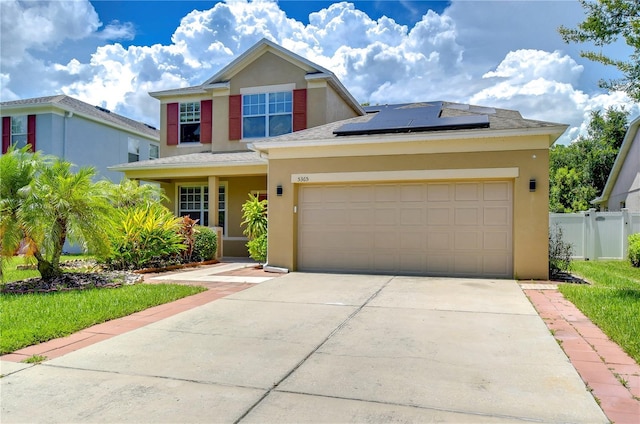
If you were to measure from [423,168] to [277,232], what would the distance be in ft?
13.5

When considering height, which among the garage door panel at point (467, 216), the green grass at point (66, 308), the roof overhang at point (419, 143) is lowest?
the green grass at point (66, 308)

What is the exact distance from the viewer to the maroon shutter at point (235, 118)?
1630 centimetres

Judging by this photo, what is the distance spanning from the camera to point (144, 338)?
5.32m

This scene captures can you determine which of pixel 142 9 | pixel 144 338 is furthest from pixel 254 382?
pixel 142 9

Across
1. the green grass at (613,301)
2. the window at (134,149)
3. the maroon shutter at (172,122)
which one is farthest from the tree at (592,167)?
the window at (134,149)

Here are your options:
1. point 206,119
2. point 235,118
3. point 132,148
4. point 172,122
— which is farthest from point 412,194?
point 132,148

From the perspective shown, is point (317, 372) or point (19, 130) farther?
point (19, 130)

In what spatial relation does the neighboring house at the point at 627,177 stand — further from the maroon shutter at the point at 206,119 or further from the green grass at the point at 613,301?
the maroon shutter at the point at 206,119

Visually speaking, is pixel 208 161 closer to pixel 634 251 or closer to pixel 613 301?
pixel 613 301

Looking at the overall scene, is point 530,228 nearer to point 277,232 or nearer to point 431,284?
point 431,284

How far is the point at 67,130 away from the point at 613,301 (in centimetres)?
2155

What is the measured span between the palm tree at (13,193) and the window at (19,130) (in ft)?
43.3

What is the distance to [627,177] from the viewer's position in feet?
63.3

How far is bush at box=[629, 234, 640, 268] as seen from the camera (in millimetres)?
12375
